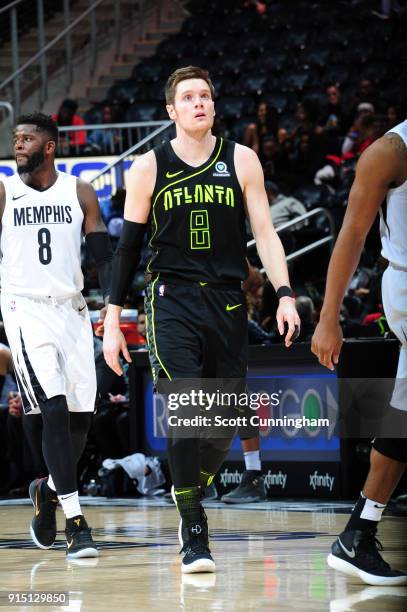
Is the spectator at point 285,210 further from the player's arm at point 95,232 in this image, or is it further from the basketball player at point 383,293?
the basketball player at point 383,293

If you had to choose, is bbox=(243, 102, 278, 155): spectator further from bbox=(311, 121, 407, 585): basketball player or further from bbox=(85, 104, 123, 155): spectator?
bbox=(311, 121, 407, 585): basketball player

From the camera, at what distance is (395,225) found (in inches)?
165

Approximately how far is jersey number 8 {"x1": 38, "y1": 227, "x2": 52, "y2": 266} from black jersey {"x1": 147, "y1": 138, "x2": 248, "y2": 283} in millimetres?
862

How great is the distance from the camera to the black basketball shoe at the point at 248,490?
8445 mm

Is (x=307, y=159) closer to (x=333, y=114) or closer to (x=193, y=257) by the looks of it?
(x=333, y=114)

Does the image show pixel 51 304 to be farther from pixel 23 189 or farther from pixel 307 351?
pixel 307 351

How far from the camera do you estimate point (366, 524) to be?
4410 mm

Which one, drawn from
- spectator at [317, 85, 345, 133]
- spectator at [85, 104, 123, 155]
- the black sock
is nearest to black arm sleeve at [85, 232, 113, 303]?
the black sock

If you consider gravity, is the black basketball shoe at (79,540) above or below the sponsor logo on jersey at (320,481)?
above

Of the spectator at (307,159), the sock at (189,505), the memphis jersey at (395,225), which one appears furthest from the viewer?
the spectator at (307,159)

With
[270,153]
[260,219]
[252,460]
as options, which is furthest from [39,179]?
[270,153]

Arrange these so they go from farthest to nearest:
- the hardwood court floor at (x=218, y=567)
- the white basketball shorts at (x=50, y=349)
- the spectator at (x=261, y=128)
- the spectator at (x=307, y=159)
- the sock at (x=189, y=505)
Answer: the spectator at (x=261, y=128) → the spectator at (x=307, y=159) → the white basketball shorts at (x=50, y=349) → the sock at (x=189, y=505) → the hardwood court floor at (x=218, y=567)

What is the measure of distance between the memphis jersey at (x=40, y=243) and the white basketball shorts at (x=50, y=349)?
0.22 feet

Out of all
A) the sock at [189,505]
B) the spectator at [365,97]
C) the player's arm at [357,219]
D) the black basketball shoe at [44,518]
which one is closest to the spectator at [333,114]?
the spectator at [365,97]
